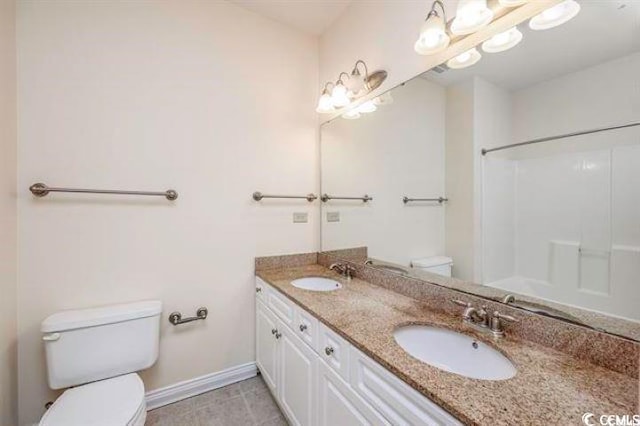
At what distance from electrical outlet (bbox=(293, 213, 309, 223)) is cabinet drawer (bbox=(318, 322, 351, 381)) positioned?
1081mm

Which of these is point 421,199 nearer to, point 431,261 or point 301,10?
point 431,261

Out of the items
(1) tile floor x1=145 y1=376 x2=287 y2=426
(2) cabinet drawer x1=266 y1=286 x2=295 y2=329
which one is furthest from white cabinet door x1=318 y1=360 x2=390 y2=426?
(1) tile floor x1=145 y1=376 x2=287 y2=426

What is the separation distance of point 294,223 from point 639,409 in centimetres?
183

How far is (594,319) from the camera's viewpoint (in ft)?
2.81

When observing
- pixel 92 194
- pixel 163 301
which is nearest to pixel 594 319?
pixel 163 301

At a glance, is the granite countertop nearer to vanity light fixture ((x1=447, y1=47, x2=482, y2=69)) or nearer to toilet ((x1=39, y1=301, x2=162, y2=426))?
toilet ((x1=39, y1=301, x2=162, y2=426))

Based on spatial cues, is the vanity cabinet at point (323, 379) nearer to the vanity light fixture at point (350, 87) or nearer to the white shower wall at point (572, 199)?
the white shower wall at point (572, 199)

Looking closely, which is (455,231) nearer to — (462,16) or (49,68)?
(462,16)

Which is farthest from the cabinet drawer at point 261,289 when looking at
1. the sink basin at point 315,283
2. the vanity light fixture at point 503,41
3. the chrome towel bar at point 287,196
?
the vanity light fixture at point 503,41

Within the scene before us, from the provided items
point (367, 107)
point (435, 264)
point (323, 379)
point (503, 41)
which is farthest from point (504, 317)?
point (367, 107)

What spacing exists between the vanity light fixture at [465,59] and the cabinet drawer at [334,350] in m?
1.32

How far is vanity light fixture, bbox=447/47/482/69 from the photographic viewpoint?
1.18 meters

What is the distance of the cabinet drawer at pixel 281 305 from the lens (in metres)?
1.45

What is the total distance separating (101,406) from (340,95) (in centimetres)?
209
